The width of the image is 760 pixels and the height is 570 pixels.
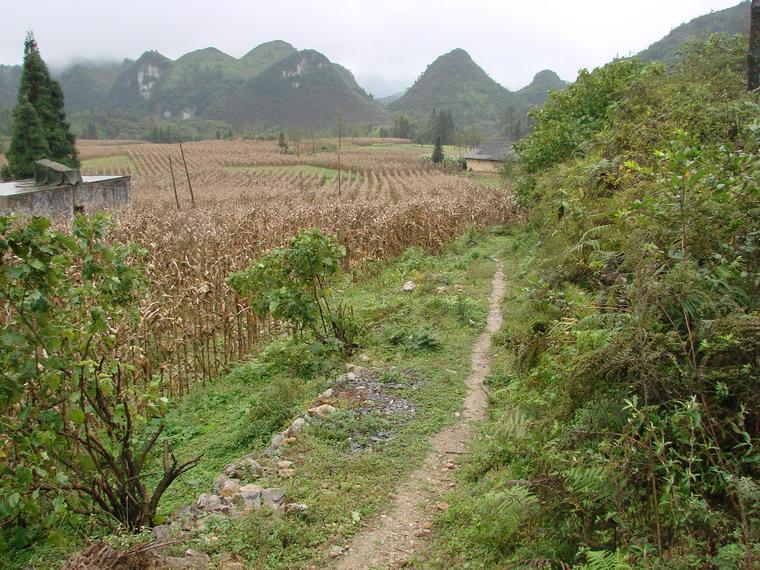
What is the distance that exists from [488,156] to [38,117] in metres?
42.2

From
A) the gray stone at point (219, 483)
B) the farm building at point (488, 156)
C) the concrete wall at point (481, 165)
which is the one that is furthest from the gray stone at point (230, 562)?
the farm building at point (488, 156)

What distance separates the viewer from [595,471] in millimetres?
3037

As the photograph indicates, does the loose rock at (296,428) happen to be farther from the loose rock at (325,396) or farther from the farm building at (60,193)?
the farm building at (60,193)

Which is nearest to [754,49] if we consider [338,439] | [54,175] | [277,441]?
[338,439]

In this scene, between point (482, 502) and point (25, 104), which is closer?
point (482, 502)

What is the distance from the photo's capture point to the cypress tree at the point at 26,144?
33.1 metres

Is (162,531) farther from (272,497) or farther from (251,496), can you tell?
(272,497)

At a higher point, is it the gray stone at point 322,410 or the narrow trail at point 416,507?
the gray stone at point 322,410

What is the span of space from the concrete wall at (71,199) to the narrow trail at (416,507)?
68.4 ft

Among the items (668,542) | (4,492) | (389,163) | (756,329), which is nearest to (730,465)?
(668,542)

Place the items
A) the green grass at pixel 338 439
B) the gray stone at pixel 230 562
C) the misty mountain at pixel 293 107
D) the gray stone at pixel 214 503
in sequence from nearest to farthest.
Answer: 1. the gray stone at pixel 230 562
2. the green grass at pixel 338 439
3. the gray stone at pixel 214 503
4. the misty mountain at pixel 293 107

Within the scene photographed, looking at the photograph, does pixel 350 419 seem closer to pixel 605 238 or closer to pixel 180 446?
pixel 180 446

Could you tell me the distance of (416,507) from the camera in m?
4.32

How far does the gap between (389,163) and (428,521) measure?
195 ft
